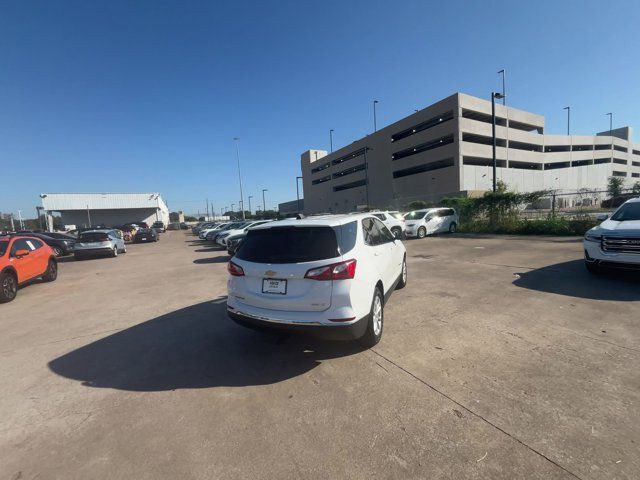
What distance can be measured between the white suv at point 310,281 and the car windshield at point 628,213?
6622 mm

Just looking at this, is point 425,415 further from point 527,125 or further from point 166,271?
point 527,125

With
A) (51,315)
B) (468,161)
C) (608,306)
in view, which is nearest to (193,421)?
(51,315)


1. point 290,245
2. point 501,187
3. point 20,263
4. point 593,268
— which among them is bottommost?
point 593,268

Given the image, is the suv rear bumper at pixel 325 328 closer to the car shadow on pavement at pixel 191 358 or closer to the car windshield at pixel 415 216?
the car shadow on pavement at pixel 191 358

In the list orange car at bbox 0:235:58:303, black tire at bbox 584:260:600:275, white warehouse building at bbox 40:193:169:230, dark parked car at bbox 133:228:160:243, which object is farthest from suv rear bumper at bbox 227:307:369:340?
white warehouse building at bbox 40:193:169:230

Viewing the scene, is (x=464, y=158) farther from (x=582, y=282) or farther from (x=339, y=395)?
(x=339, y=395)

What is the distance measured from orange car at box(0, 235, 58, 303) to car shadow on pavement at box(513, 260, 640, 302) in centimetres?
1167

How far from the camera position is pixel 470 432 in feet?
8.01

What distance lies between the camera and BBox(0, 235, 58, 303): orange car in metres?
7.30

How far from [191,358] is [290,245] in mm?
1945

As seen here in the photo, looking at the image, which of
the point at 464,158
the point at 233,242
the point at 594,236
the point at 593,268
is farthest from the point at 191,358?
the point at 464,158

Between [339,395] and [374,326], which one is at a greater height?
[374,326]

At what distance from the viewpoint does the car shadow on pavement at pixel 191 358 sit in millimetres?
3422

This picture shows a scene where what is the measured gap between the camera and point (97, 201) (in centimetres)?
5797
